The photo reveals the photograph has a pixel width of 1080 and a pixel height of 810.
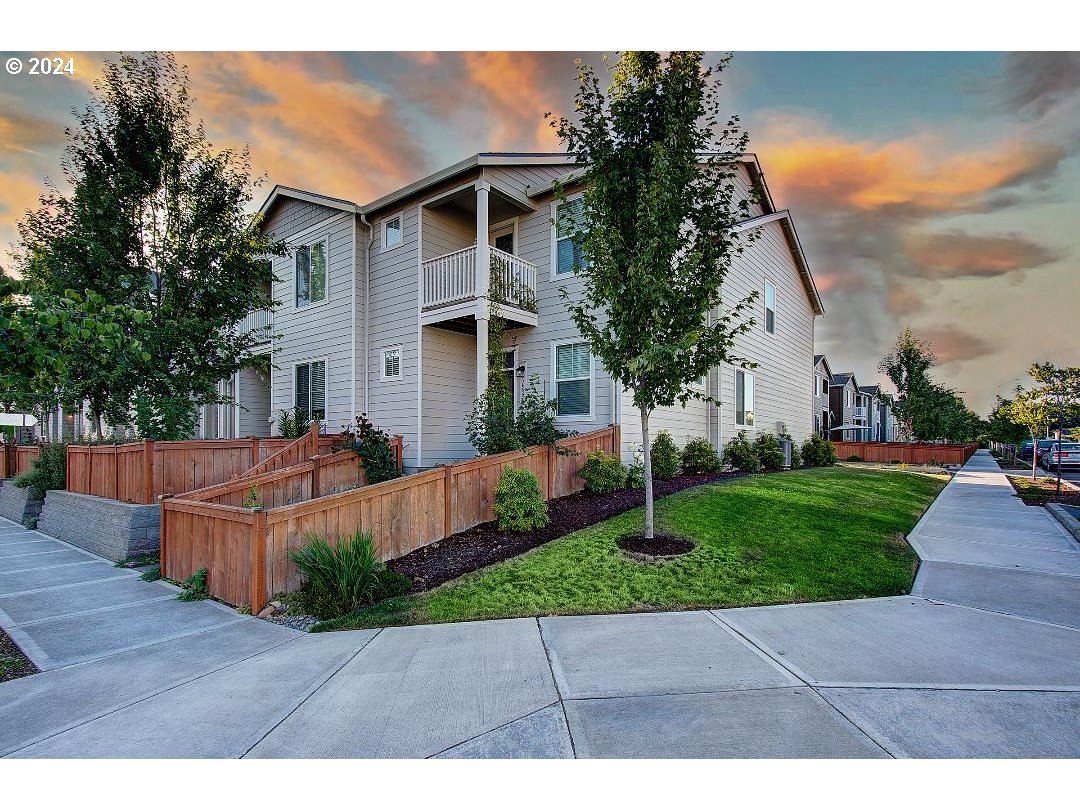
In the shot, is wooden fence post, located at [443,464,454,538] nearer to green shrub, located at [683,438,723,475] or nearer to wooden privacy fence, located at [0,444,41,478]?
green shrub, located at [683,438,723,475]

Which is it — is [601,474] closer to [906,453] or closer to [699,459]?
[699,459]

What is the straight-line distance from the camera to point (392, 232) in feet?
42.7

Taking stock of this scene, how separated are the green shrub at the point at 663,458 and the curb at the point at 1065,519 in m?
6.16

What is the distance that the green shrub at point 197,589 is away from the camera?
18.4ft

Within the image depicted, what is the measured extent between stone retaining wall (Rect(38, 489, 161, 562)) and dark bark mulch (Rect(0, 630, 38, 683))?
3.28 m

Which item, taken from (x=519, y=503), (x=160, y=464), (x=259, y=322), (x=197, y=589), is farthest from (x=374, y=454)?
(x=259, y=322)

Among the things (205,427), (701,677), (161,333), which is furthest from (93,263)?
(701,677)

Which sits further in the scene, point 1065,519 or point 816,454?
point 816,454

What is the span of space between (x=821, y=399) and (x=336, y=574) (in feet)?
97.0

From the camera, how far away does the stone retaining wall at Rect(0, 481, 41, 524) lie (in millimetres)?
10570

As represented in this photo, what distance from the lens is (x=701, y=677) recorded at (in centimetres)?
336

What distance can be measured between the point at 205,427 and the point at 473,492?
49.0 ft

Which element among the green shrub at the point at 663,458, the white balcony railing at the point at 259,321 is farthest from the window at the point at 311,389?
the green shrub at the point at 663,458

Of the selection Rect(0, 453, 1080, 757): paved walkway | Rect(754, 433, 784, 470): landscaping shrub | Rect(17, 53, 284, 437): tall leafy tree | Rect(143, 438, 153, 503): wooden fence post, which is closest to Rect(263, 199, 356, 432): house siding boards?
Rect(17, 53, 284, 437): tall leafy tree
